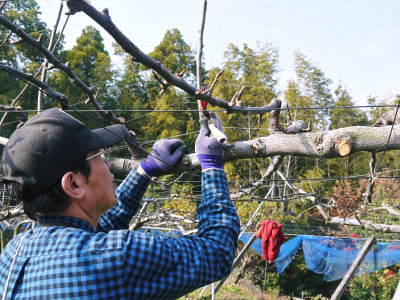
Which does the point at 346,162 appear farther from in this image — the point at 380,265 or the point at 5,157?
the point at 5,157

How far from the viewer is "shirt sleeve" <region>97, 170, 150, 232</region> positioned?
1.64 meters

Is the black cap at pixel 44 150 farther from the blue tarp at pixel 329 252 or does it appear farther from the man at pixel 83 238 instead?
the blue tarp at pixel 329 252

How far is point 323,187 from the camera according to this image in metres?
12.2

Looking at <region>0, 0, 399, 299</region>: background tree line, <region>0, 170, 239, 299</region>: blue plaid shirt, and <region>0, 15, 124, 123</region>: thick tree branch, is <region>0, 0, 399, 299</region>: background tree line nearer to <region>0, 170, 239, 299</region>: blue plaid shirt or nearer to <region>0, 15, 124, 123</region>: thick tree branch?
<region>0, 15, 124, 123</region>: thick tree branch

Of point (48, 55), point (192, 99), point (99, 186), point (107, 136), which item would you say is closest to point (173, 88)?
point (192, 99)

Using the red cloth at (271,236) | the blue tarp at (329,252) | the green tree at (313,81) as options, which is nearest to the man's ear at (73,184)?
the green tree at (313,81)

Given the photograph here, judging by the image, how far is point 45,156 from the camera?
1178 millimetres

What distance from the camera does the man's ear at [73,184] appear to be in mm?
1189

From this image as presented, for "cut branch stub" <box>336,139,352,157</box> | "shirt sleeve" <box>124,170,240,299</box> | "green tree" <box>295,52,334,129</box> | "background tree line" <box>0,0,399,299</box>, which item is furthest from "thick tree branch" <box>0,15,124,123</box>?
"green tree" <box>295,52,334,129</box>

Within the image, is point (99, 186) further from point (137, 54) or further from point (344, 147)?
point (344, 147)

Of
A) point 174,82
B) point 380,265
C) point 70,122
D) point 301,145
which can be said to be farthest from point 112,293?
point 380,265

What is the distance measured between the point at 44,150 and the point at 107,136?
25 centimetres

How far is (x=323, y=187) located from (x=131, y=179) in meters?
11.4

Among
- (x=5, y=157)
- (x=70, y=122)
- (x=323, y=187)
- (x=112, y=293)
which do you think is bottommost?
(x=323, y=187)
